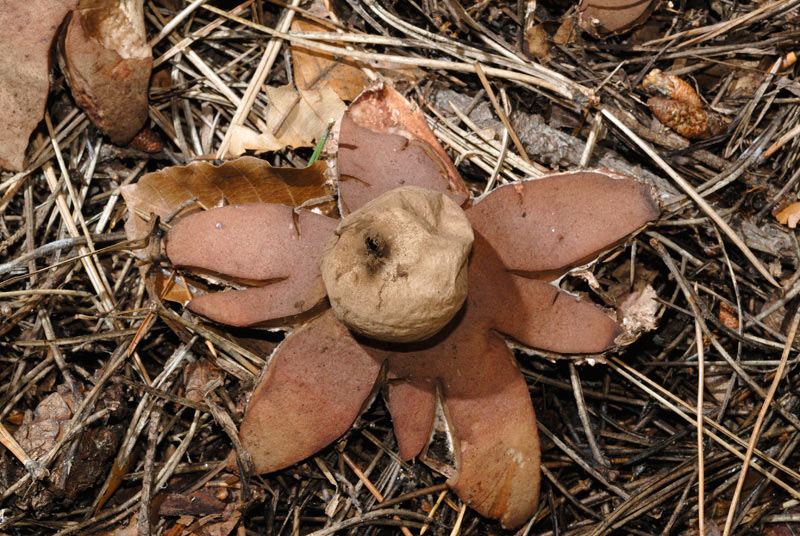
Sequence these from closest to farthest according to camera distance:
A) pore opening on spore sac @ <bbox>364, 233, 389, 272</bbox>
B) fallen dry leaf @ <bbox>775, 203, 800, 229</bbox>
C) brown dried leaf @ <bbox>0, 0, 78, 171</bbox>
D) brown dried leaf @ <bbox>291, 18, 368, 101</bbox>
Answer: pore opening on spore sac @ <bbox>364, 233, 389, 272</bbox>, brown dried leaf @ <bbox>0, 0, 78, 171</bbox>, fallen dry leaf @ <bbox>775, 203, 800, 229</bbox>, brown dried leaf @ <bbox>291, 18, 368, 101</bbox>

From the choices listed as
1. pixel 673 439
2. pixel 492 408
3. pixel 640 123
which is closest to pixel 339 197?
pixel 492 408

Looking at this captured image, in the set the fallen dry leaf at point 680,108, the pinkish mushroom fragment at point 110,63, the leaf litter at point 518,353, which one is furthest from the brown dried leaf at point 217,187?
the fallen dry leaf at point 680,108

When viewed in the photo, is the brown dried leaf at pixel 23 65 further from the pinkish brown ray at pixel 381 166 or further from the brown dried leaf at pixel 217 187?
the pinkish brown ray at pixel 381 166

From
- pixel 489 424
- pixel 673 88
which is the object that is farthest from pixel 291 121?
pixel 673 88

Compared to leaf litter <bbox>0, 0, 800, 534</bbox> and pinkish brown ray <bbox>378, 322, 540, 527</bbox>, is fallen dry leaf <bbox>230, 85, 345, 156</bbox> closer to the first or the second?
leaf litter <bbox>0, 0, 800, 534</bbox>

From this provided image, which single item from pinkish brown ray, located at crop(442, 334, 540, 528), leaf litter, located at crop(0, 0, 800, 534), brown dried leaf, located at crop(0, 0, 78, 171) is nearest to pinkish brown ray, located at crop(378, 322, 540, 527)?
pinkish brown ray, located at crop(442, 334, 540, 528)

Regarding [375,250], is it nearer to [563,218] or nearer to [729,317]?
[563,218]

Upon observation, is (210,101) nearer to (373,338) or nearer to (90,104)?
(90,104)
